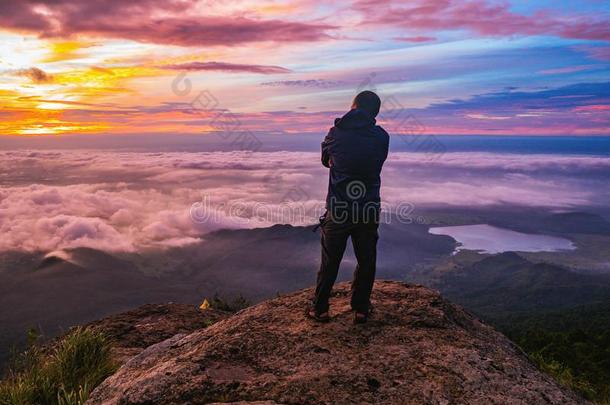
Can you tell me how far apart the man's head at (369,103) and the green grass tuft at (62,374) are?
566cm

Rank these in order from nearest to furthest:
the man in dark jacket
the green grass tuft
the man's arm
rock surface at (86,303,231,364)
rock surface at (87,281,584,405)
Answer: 1. rock surface at (87,281,584,405)
2. the green grass tuft
3. the man in dark jacket
4. the man's arm
5. rock surface at (86,303,231,364)

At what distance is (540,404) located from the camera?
19.4 ft

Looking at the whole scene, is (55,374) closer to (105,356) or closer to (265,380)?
(105,356)

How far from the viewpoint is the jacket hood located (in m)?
7.19

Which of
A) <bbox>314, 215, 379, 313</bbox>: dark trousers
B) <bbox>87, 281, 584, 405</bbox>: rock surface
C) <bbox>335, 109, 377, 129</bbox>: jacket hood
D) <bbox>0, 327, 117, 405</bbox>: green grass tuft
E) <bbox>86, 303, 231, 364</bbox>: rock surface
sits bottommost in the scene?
<bbox>86, 303, 231, 364</bbox>: rock surface

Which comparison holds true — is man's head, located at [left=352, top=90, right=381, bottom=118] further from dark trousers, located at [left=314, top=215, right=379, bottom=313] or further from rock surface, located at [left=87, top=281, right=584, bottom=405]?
rock surface, located at [left=87, top=281, right=584, bottom=405]

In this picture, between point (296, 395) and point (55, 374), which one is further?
point (55, 374)

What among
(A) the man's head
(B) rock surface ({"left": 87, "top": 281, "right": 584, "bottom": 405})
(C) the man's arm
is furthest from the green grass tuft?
(A) the man's head

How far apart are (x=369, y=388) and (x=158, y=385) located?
102 inches

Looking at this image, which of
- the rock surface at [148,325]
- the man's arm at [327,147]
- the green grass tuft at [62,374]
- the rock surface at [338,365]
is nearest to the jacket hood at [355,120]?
the man's arm at [327,147]

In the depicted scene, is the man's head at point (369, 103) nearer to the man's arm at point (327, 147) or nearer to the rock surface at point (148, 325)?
the man's arm at point (327, 147)

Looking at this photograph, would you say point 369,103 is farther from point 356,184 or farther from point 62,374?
point 62,374

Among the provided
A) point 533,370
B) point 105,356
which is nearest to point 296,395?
point 533,370

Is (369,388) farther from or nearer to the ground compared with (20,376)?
farther from the ground
